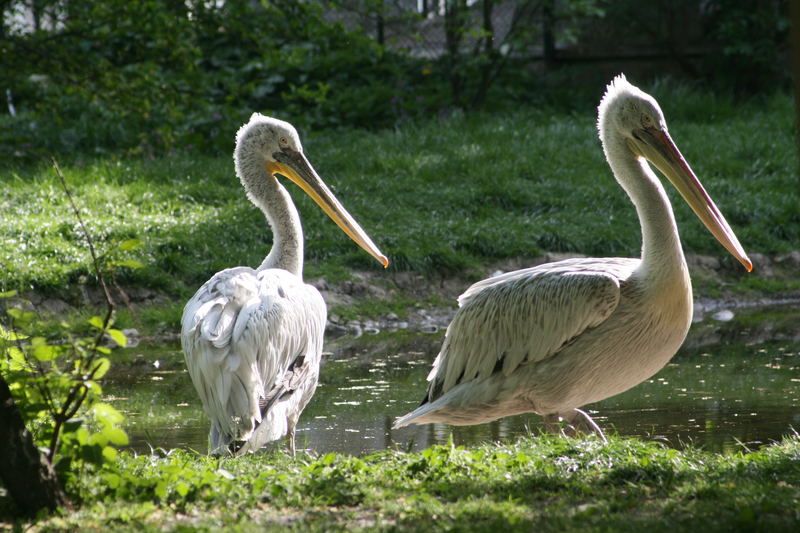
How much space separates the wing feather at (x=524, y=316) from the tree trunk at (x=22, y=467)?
2.22 meters

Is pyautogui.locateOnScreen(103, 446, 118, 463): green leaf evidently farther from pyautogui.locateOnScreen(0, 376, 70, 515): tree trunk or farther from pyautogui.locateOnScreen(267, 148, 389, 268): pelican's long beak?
pyautogui.locateOnScreen(267, 148, 389, 268): pelican's long beak

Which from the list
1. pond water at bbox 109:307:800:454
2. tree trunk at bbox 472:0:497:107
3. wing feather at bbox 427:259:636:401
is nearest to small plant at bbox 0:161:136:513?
pond water at bbox 109:307:800:454

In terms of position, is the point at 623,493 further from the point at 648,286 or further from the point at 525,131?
the point at 525,131

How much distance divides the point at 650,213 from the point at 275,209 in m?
2.17

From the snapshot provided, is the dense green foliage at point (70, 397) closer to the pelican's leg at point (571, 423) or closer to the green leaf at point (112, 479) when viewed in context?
the green leaf at point (112, 479)

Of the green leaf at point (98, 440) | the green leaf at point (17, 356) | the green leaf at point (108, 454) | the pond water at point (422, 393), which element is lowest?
the pond water at point (422, 393)

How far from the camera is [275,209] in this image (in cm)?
577

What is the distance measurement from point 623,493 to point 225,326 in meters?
1.95

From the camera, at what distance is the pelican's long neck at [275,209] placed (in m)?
5.53

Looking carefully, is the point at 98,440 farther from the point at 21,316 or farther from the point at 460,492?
the point at 460,492

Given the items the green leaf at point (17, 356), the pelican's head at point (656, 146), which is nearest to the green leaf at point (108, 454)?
the green leaf at point (17, 356)

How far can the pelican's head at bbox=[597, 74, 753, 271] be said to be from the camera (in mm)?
4742

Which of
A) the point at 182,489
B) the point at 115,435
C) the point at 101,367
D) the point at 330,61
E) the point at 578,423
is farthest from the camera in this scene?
the point at 330,61

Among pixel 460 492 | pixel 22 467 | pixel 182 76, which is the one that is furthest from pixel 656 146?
pixel 182 76
